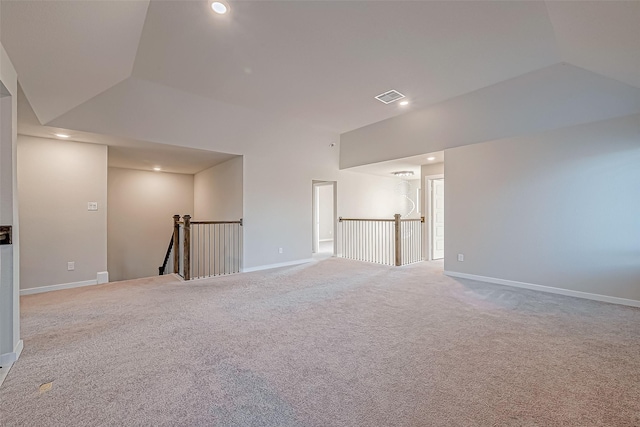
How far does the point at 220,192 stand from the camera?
612cm

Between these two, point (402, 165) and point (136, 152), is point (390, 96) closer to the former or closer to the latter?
point (402, 165)

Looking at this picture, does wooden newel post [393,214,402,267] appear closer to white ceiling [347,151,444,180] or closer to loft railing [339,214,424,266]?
loft railing [339,214,424,266]

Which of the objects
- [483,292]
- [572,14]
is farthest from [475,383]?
[572,14]

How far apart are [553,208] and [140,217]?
847 centimetres

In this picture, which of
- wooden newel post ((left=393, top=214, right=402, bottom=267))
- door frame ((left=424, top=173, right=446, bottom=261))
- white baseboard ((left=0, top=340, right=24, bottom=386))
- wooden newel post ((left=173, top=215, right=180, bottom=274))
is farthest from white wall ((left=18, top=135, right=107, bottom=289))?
door frame ((left=424, top=173, right=446, bottom=261))

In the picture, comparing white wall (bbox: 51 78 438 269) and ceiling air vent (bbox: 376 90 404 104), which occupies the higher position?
ceiling air vent (bbox: 376 90 404 104)

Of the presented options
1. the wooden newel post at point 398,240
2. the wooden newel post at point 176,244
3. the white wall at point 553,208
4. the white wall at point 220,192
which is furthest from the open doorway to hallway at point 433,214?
the wooden newel post at point 176,244

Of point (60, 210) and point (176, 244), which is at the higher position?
point (60, 210)

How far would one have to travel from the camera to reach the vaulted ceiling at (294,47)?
228 cm

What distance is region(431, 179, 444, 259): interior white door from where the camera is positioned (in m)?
6.49

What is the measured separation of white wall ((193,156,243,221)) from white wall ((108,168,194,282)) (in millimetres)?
641

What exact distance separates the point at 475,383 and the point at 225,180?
18.2 ft

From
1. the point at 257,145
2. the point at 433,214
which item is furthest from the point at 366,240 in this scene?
the point at 257,145

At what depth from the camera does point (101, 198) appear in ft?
14.5
